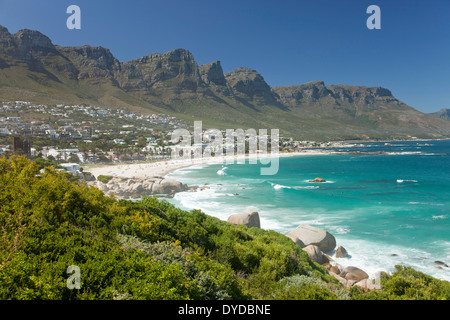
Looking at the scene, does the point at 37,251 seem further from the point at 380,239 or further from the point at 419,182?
the point at 419,182

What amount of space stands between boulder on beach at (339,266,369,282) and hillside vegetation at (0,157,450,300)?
181 inches

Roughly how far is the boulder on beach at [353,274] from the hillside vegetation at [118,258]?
459cm

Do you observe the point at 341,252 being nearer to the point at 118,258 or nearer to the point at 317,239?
the point at 317,239

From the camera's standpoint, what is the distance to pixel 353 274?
47.3 ft

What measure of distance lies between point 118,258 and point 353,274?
14.3 m

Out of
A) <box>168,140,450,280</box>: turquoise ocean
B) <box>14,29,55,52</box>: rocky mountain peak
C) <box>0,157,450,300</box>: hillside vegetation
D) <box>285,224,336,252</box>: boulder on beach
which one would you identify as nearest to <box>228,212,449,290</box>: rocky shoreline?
<box>285,224,336,252</box>: boulder on beach

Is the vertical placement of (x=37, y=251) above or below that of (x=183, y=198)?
above

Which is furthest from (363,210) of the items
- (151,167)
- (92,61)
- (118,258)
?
(92,61)

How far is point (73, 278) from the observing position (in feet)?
14.1

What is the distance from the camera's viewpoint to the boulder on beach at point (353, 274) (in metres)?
14.2

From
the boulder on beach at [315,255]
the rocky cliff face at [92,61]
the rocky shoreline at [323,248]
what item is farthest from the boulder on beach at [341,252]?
the rocky cliff face at [92,61]

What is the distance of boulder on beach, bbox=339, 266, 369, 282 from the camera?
1424 centimetres
